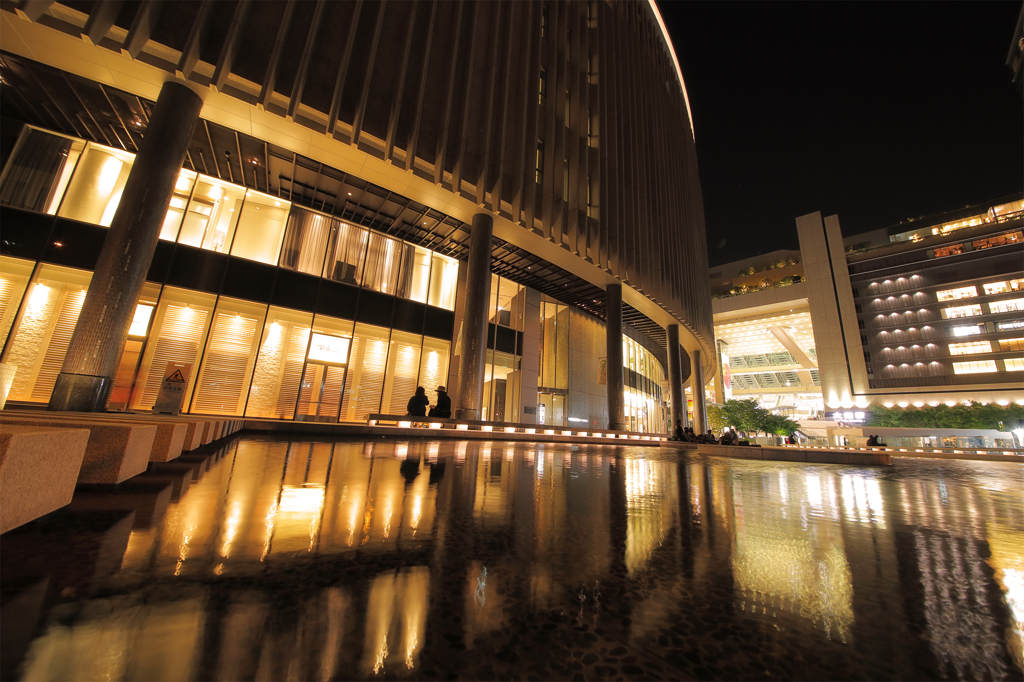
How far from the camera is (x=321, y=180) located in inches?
605

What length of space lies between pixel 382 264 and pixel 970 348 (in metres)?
69.9

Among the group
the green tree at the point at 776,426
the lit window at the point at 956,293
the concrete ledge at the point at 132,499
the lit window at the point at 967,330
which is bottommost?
the concrete ledge at the point at 132,499

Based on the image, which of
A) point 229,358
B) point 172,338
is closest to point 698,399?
point 229,358

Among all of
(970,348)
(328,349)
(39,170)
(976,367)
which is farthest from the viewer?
(970,348)

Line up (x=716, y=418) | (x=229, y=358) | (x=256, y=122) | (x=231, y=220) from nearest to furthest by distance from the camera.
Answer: (x=256, y=122)
(x=229, y=358)
(x=231, y=220)
(x=716, y=418)

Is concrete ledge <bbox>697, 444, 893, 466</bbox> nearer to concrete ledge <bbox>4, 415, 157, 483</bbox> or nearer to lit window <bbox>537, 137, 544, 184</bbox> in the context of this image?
lit window <bbox>537, 137, 544, 184</bbox>

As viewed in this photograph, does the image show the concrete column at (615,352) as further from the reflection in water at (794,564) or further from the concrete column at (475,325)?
the reflection in water at (794,564)

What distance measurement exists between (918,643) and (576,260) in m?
17.6

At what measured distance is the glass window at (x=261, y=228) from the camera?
15.8 metres

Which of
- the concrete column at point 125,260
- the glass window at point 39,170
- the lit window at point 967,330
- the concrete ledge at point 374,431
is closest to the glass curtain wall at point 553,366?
the concrete ledge at point 374,431

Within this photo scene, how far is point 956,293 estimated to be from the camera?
4891 centimetres

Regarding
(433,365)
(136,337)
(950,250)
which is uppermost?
(950,250)

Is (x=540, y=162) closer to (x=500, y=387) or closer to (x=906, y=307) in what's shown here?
(x=500, y=387)

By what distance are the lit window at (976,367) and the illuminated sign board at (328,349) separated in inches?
2763
